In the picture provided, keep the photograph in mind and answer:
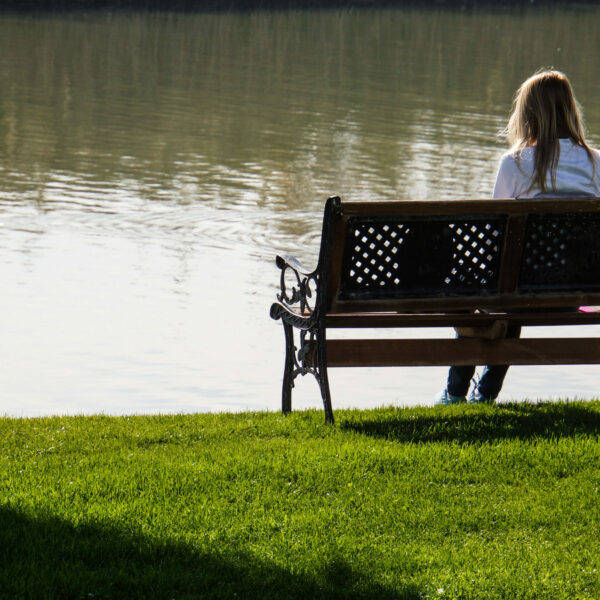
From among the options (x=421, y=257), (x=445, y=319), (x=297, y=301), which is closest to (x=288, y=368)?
(x=297, y=301)

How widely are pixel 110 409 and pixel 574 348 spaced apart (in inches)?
104

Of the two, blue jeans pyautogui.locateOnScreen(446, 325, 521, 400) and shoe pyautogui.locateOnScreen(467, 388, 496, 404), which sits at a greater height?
blue jeans pyautogui.locateOnScreen(446, 325, 521, 400)

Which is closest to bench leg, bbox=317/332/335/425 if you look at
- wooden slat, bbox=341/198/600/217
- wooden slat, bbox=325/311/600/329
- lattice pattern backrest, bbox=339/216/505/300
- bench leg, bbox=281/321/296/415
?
wooden slat, bbox=325/311/600/329

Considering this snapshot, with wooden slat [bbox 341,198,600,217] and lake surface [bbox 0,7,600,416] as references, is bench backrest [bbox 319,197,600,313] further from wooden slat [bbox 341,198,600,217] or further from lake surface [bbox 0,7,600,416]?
lake surface [bbox 0,7,600,416]

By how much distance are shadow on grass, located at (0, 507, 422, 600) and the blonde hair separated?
2572 millimetres

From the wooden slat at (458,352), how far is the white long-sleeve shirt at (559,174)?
712mm

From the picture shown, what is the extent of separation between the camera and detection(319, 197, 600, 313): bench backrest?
5.08m

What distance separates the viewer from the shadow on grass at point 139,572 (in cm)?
346

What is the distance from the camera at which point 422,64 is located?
1398 inches

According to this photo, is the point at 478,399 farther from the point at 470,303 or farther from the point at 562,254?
the point at 562,254

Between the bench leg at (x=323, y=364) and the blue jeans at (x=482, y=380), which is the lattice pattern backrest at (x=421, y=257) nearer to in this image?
the bench leg at (x=323, y=364)

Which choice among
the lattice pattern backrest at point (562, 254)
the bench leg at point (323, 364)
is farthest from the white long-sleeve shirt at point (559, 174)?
the bench leg at point (323, 364)

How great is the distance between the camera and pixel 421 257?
17.1 feet

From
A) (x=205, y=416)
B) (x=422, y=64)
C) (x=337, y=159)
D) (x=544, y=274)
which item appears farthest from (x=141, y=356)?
(x=422, y=64)
